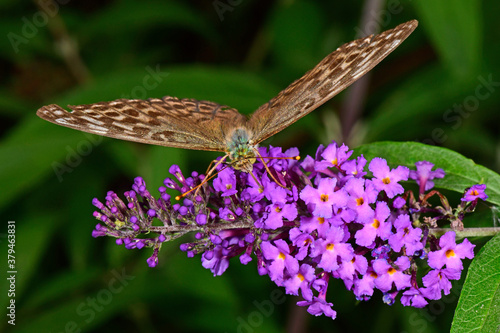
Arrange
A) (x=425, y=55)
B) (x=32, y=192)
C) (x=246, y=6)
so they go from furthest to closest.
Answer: (x=246, y=6) → (x=425, y=55) → (x=32, y=192)

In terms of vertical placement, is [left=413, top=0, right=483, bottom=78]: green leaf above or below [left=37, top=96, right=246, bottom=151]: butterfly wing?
above

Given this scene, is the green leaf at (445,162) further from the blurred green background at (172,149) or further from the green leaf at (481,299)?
the blurred green background at (172,149)

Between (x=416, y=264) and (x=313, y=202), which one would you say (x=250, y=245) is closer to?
(x=313, y=202)

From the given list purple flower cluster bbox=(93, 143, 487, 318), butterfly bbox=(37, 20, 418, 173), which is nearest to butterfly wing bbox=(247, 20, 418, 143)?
butterfly bbox=(37, 20, 418, 173)

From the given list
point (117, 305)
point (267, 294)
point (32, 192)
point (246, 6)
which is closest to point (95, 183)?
point (32, 192)

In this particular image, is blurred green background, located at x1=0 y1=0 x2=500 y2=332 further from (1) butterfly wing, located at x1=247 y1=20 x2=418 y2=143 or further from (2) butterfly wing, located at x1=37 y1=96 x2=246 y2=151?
(1) butterfly wing, located at x1=247 y1=20 x2=418 y2=143

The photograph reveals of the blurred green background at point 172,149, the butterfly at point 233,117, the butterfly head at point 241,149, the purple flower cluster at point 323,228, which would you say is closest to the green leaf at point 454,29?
the blurred green background at point 172,149
